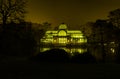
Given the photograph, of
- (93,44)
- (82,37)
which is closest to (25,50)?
(93,44)

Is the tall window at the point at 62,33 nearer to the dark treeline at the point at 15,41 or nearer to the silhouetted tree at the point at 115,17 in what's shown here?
the dark treeline at the point at 15,41

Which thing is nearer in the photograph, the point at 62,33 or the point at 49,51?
the point at 49,51

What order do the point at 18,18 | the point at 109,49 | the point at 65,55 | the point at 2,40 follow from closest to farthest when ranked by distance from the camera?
the point at 65,55, the point at 18,18, the point at 2,40, the point at 109,49

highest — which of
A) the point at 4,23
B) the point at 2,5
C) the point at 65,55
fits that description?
the point at 2,5

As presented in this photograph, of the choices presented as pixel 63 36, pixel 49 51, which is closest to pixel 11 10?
pixel 49 51

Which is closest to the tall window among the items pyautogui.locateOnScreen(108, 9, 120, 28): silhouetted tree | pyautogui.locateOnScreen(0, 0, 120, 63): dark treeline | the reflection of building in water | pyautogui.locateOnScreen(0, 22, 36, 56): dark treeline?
the reflection of building in water

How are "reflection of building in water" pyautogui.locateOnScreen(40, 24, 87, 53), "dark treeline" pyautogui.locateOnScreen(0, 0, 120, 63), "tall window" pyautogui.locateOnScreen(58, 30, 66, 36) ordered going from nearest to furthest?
"dark treeline" pyautogui.locateOnScreen(0, 0, 120, 63)
"reflection of building in water" pyautogui.locateOnScreen(40, 24, 87, 53)
"tall window" pyautogui.locateOnScreen(58, 30, 66, 36)

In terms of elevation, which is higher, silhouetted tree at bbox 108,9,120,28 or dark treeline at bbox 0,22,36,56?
silhouetted tree at bbox 108,9,120,28

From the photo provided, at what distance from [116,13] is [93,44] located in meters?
9.48

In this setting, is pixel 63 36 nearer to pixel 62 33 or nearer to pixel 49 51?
pixel 62 33

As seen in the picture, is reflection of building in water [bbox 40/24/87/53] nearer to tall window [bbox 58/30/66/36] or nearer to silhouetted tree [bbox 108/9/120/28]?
tall window [bbox 58/30/66/36]

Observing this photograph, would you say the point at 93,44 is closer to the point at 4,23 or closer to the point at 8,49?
the point at 8,49

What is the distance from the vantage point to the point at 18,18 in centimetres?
3734

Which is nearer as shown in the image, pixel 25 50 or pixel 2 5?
pixel 2 5
